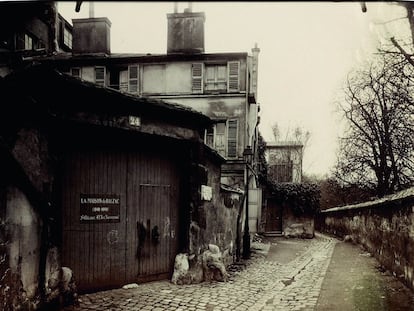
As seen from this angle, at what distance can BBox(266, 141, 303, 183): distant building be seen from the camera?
39562 mm

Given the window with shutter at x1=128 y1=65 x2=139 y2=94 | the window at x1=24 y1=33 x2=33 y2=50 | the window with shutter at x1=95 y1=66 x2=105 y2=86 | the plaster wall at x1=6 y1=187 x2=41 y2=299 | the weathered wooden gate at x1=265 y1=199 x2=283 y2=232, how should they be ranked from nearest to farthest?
the plaster wall at x1=6 y1=187 x2=41 y2=299 → the window at x1=24 y1=33 x2=33 y2=50 → the window with shutter at x1=128 y1=65 x2=139 y2=94 → the window with shutter at x1=95 y1=66 x2=105 y2=86 → the weathered wooden gate at x1=265 y1=199 x2=283 y2=232

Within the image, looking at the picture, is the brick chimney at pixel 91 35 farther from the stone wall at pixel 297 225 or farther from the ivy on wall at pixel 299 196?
the stone wall at pixel 297 225

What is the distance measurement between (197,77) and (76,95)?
15081 millimetres

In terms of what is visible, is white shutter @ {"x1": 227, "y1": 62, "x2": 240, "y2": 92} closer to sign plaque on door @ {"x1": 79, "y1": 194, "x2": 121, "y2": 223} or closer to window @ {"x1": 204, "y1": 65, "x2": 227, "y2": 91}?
window @ {"x1": 204, "y1": 65, "x2": 227, "y2": 91}

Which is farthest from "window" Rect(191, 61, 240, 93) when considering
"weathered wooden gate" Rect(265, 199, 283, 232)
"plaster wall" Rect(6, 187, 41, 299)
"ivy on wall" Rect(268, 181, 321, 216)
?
"plaster wall" Rect(6, 187, 41, 299)

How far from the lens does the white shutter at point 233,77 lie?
20672 millimetres

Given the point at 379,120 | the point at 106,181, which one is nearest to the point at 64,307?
the point at 106,181

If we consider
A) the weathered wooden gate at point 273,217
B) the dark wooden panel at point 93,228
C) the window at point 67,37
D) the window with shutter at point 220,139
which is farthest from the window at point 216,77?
the dark wooden panel at point 93,228

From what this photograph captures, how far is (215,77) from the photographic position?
21.0 meters

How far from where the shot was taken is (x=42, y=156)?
5598 millimetres

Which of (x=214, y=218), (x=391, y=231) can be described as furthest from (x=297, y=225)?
(x=214, y=218)

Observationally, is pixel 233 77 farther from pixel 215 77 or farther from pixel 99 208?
pixel 99 208

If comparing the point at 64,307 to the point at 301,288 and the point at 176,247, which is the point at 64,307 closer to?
the point at 176,247

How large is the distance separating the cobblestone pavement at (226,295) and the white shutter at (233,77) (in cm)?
1257
